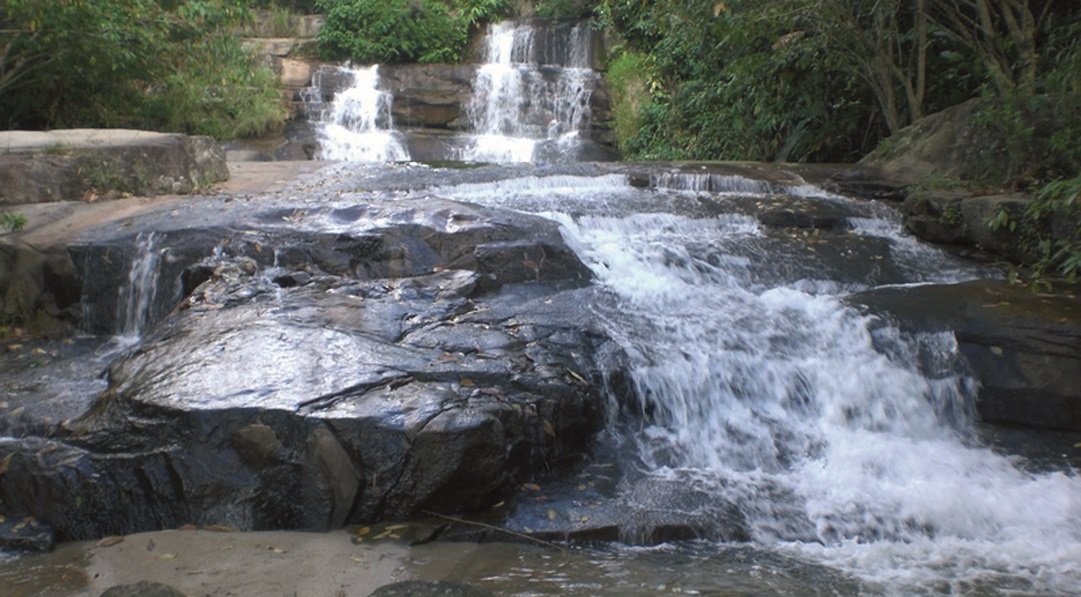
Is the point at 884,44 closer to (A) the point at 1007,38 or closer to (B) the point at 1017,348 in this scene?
(A) the point at 1007,38

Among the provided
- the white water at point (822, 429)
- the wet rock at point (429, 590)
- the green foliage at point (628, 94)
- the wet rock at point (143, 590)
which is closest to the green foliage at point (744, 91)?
the green foliage at point (628, 94)

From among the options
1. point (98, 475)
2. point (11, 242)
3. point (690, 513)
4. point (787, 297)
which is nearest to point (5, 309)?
point (11, 242)

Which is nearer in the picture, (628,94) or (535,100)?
(628,94)

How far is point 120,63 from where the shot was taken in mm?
10336

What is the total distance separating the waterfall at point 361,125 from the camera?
14914 mm

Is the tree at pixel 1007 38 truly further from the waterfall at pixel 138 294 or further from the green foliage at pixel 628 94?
the waterfall at pixel 138 294

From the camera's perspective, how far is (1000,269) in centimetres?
765

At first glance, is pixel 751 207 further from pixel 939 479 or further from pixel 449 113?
pixel 449 113

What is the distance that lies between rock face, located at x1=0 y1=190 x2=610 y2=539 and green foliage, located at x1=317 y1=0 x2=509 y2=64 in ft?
38.4

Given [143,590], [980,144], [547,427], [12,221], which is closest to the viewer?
[143,590]

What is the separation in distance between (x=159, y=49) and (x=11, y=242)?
4636 millimetres

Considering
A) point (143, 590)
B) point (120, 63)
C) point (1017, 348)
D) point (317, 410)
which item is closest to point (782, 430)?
point (1017, 348)

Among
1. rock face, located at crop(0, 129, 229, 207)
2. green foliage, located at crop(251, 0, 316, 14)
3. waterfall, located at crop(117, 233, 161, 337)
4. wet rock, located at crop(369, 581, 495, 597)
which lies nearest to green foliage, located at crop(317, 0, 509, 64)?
green foliage, located at crop(251, 0, 316, 14)

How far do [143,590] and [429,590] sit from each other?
42.9 inches
